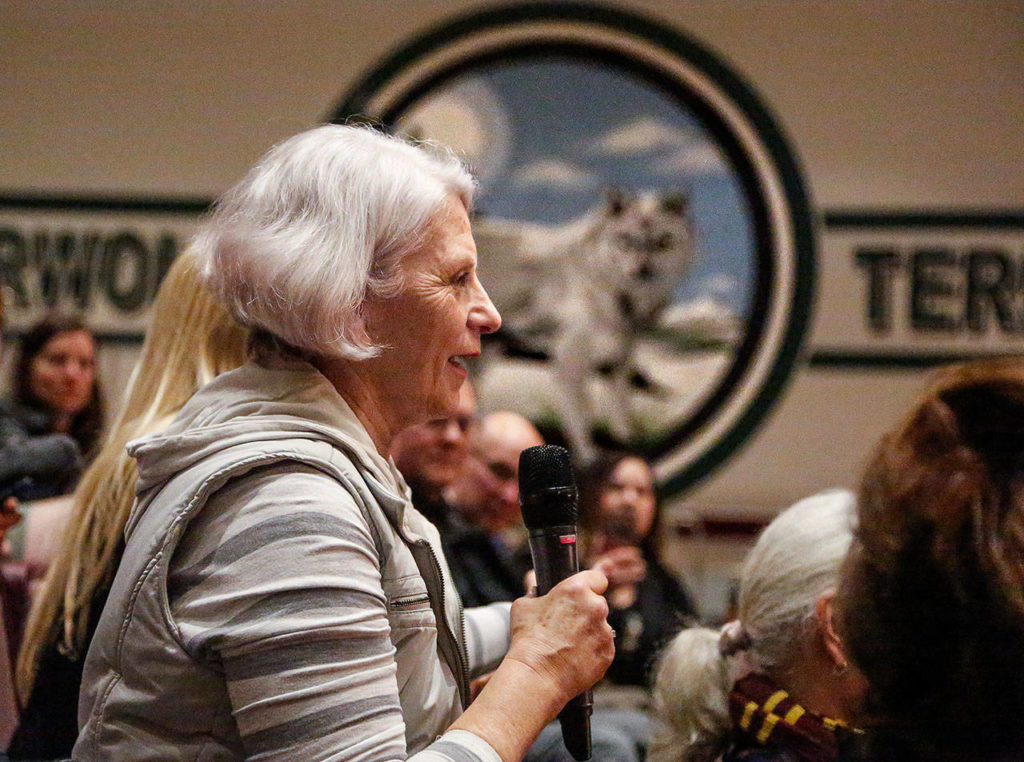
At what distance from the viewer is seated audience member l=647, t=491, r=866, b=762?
136 cm

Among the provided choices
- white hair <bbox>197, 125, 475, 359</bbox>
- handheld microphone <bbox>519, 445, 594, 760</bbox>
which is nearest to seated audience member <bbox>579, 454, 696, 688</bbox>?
handheld microphone <bbox>519, 445, 594, 760</bbox>

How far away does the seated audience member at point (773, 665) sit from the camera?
1355mm

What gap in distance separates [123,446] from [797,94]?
12.1ft

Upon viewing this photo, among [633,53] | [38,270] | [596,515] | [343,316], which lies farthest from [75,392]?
[633,53]

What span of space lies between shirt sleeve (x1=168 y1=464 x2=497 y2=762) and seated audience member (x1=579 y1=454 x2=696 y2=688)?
1946 millimetres

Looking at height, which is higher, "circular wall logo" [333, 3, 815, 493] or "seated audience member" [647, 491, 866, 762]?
"circular wall logo" [333, 3, 815, 493]

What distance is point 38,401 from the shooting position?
3232mm

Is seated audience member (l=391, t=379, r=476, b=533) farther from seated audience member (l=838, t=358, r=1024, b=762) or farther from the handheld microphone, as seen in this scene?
seated audience member (l=838, t=358, r=1024, b=762)

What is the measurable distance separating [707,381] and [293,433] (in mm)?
3620

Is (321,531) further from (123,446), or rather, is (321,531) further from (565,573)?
(123,446)

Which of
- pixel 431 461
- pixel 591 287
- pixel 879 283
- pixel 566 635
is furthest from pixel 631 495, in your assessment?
pixel 566 635

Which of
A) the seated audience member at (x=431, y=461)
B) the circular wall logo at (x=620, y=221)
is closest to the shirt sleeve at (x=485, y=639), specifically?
the seated audience member at (x=431, y=461)

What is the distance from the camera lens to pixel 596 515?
128 inches

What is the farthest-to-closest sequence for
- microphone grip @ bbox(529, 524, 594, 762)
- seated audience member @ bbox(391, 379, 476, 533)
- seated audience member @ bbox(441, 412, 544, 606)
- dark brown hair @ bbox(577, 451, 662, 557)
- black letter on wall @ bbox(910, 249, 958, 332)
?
black letter on wall @ bbox(910, 249, 958, 332)
dark brown hair @ bbox(577, 451, 662, 557)
seated audience member @ bbox(441, 412, 544, 606)
seated audience member @ bbox(391, 379, 476, 533)
microphone grip @ bbox(529, 524, 594, 762)
